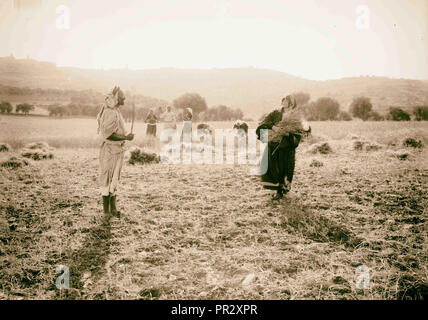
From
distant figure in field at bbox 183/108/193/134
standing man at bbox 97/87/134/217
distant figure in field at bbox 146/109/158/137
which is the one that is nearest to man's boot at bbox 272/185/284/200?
standing man at bbox 97/87/134/217

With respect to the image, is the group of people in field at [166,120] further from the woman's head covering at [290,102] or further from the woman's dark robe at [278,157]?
the woman's head covering at [290,102]

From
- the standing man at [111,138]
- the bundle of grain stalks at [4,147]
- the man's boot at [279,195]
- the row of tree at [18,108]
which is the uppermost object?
the row of tree at [18,108]

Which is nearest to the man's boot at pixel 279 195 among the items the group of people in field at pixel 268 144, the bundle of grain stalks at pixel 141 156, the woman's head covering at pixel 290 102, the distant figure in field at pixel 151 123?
the group of people in field at pixel 268 144

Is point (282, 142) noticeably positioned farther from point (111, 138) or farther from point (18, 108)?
point (18, 108)

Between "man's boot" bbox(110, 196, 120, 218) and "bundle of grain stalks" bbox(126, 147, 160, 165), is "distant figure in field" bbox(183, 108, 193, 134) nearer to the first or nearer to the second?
"bundle of grain stalks" bbox(126, 147, 160, 165)

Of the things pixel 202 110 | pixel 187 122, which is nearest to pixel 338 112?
pixel 202 110

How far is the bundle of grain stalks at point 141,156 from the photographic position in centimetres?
995

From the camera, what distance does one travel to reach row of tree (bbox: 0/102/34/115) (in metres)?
14.6

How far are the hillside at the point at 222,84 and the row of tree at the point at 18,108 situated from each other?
1.48 meters

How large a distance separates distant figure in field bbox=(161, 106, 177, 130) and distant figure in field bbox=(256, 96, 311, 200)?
24.6 feet

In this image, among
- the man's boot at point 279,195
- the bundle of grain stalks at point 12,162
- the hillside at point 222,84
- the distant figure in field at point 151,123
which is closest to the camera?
the man's boot at point 279,195

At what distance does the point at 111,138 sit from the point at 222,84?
143ft

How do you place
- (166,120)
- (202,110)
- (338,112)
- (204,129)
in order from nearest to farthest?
(166,120) < (204,129) < (202,110) < (338,112)

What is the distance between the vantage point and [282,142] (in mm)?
5711
